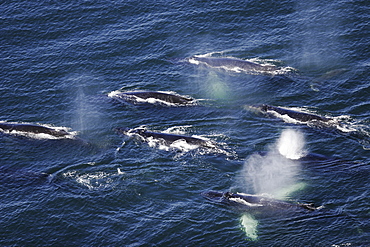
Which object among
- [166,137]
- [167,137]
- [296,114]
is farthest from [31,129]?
[296,114]

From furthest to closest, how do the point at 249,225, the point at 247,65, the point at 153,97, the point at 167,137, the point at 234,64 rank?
the point at 234,64 < the point at 247,65 < the point at 153,97 < the point at 167,137 < the point at 249,225

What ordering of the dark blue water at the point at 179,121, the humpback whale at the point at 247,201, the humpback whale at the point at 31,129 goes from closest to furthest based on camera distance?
1. the humpback whale at the point at 247,201
2. the dark blue water at the point at 179,121
3. the humpback whale at the point at 31,129

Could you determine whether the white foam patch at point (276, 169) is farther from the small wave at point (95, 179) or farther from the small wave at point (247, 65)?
the small wave at point (247, 65)

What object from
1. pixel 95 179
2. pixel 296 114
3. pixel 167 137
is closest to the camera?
pixel 95 179

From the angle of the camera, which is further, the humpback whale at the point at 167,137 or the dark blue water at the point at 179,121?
the humpback whale at the point at 167,137

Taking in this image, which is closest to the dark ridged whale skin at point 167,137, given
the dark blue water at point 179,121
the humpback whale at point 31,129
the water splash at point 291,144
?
the dark blue water at point 179,121

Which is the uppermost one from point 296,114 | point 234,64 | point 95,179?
point 234,64

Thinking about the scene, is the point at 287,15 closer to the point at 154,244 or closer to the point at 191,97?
the point at 191,97

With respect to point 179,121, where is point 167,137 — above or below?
below

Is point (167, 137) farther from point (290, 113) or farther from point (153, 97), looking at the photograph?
point (290, 113)
